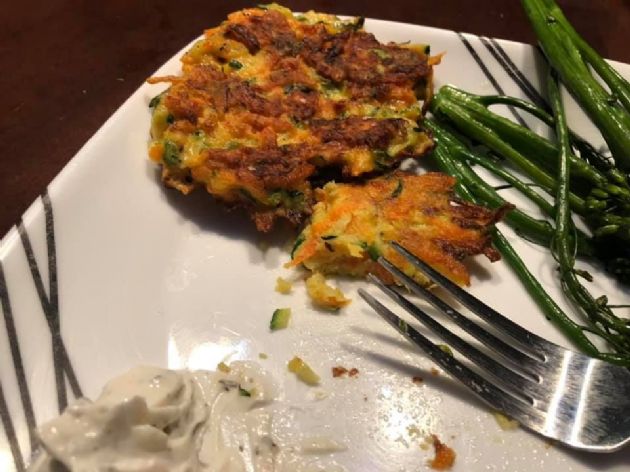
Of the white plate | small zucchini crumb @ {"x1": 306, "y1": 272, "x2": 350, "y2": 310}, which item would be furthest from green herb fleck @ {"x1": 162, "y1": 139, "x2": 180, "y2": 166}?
small zucchini crumb @ {"x1": 306, "y1": 272, "x2": 350, "y2": 310}

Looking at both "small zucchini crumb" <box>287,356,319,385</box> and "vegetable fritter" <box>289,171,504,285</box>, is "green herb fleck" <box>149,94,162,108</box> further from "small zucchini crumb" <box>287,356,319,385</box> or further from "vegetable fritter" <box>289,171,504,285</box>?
"small zucchini crumb" <box>287,356,319,385</box>

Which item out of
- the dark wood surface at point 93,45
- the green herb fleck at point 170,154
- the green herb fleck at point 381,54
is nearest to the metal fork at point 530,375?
the green herb fleck at point 170,154

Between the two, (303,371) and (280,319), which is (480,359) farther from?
(280,319)

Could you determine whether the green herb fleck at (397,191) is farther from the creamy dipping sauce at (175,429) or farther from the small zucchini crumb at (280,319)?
the creamy dipping sauce at (175,429)

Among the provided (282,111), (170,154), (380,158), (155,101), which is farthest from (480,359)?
(155,101)

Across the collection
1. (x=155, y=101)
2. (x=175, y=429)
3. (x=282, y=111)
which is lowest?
(x=175, y=429)

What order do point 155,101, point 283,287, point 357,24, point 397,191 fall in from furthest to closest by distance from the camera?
point 357,24, point 155,101, point 397,191, point 283,287

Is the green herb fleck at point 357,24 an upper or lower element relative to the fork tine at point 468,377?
upper
